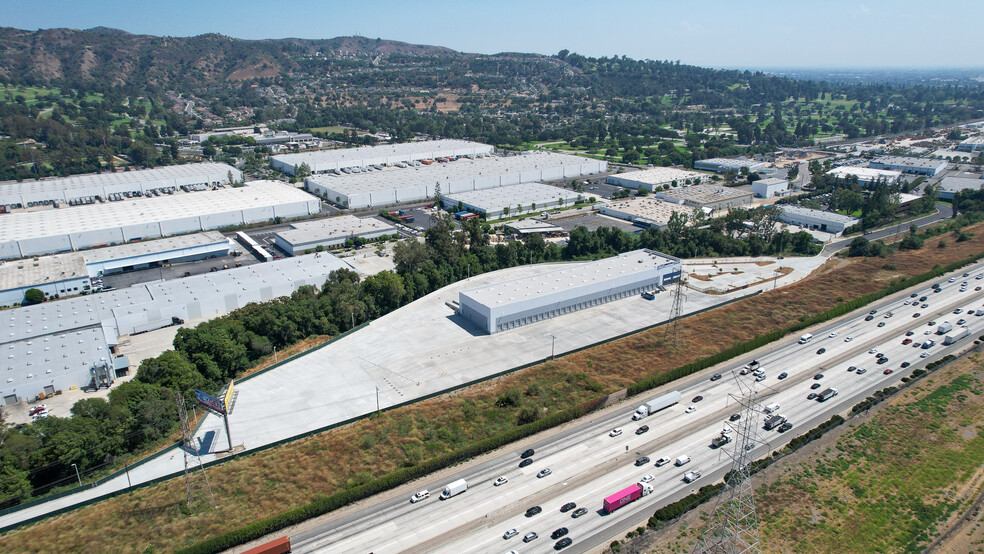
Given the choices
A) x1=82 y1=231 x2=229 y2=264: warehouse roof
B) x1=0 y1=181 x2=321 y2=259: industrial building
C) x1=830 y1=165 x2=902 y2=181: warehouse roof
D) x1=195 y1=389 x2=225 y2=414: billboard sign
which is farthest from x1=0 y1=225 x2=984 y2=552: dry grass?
x1=830 y1=165 x2=902 y2=181: warehouse roof

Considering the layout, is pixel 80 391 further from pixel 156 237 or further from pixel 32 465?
pixel 156 237

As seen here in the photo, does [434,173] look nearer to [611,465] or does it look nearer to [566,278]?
[566,278]

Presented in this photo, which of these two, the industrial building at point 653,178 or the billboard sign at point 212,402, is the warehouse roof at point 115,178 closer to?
the industrial building at point 653,178

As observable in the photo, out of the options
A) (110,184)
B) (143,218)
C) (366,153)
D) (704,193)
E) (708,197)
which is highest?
(366,153)

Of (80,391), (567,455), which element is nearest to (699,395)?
(567,455)

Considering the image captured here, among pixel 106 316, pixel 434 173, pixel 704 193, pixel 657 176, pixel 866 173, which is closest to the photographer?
pixel 106 316

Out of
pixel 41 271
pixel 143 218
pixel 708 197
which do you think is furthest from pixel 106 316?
pixel 708 197

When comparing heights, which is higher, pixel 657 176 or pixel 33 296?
pixel 657 176
